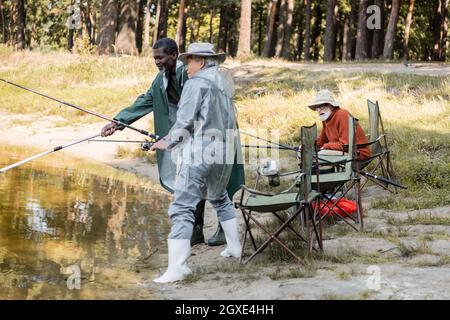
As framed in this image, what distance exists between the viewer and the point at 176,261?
616cm

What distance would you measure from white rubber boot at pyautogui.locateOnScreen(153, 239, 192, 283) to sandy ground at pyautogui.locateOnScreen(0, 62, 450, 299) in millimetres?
91

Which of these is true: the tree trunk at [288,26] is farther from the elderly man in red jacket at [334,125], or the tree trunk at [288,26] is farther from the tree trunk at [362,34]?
the elderly man in red jacket at [334,125]

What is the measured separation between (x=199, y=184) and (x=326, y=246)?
1477mm

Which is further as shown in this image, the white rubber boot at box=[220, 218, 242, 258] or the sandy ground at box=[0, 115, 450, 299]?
the white rubber boot at box=[220, 218, 242, 258]

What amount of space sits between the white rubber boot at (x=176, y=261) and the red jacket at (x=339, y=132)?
131 inches

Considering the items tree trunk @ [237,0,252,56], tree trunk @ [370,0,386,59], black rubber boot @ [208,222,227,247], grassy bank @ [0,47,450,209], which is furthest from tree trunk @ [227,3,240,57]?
black rubber boot @ [208,222,227,247]

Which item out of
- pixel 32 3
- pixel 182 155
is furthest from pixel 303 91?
pixel 32 3

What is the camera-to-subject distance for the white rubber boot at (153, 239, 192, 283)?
615cm

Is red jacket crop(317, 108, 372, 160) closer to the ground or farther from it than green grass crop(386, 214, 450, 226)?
farther from it

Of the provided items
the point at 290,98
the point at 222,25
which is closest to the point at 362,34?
the point at 222,25

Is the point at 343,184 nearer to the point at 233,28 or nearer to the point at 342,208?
the point at 342,208

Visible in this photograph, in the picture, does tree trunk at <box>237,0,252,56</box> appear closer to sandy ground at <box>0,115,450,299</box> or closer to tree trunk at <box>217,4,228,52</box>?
tree trunk at <box>217,4,228,52</box>

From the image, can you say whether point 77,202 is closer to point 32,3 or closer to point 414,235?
point 414,235

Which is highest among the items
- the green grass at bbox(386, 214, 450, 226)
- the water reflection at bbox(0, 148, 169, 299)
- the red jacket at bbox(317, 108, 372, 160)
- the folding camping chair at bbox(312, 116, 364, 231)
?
the red jacket at bbox(317, 108, 372, 160)
